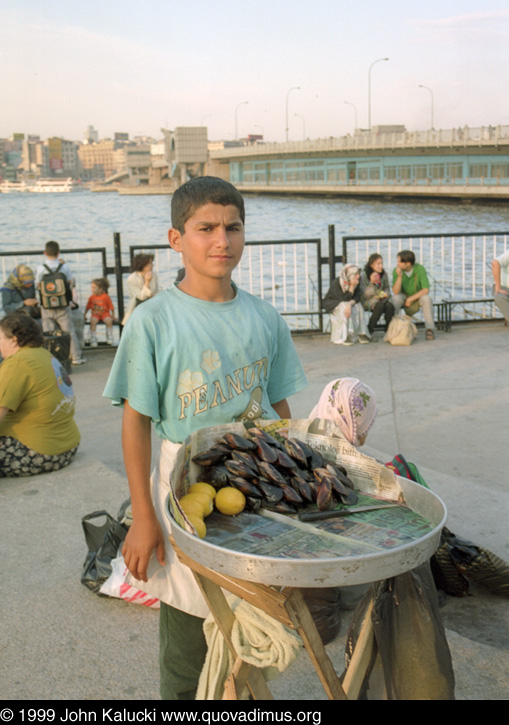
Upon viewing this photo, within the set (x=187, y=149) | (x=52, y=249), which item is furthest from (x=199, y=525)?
(x=187, y=149)

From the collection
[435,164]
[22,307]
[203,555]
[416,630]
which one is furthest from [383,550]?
[435,164]

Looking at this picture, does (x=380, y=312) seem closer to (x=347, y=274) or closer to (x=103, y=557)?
(x=347, y=274)

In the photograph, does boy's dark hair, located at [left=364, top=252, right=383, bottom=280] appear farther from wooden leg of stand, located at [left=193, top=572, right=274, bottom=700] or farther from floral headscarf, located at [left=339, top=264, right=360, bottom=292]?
wooden leg of stand, located at [left=193, top=572, right=274, bottom=700]

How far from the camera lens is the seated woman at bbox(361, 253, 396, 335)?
1026cm

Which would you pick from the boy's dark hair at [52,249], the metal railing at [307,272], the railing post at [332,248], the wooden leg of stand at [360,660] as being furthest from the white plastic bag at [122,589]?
the railing post at [332,248]

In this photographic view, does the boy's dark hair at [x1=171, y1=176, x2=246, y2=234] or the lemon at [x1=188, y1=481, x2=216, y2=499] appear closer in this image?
the lemon at [x1=188, y1=481, x2=216, y2=499]

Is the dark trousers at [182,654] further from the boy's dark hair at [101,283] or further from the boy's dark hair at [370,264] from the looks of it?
the boy's dark hair at [370,264]

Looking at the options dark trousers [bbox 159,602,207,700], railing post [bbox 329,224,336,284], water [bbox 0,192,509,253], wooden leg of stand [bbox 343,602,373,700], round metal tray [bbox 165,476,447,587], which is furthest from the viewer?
water [bbox 0,192,509,253]

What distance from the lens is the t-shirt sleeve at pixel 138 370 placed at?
85.0 inches

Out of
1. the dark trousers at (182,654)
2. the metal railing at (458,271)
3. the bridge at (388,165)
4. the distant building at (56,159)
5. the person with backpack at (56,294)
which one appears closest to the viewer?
the dark trousers at (182,654)

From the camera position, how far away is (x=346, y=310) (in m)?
9.93

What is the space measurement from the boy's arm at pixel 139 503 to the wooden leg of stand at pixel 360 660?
0.62 m

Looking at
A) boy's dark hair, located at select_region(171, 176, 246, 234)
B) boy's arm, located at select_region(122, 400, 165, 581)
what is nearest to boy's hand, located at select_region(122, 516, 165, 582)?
boy's arm, located at select_region(122, 400, 165, 581)
